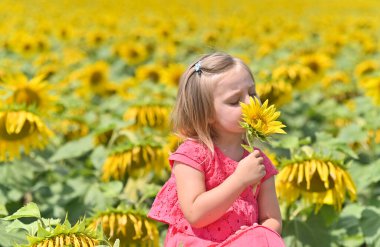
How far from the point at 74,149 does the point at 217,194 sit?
1.55m

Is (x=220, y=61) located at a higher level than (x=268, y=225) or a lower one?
higher

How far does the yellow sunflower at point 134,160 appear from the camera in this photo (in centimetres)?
263

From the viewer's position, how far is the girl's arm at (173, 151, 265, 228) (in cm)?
167

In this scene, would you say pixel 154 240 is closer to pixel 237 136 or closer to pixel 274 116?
pixel 237 136

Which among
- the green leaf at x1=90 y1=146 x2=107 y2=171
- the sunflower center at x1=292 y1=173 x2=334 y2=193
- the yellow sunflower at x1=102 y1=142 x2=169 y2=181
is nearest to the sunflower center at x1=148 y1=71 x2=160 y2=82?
the green leaf at x1=90 y1=146 x2=107 y2=171

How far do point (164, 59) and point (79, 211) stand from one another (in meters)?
3.65

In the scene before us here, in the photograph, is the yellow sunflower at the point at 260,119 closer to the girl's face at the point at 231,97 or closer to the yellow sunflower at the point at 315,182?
the girl's face at the point at 231,97

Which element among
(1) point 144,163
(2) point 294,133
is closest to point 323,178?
(1) point 144,163

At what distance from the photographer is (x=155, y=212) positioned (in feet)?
6.23

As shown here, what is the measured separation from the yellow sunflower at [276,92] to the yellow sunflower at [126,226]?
1.61 meters

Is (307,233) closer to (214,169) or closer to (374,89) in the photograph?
(214,169)

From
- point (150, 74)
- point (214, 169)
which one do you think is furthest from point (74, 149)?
point (150, 74)

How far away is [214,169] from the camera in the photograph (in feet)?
5.90

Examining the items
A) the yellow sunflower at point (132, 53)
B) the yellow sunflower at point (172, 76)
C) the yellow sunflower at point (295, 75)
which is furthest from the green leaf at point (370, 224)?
the yellow sunflower at point (132, 53)
